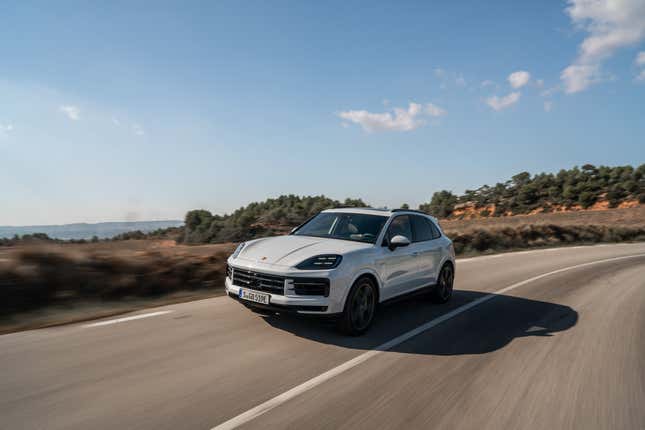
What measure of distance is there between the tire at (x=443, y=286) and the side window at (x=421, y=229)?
724 mm

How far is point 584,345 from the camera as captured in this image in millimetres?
5578

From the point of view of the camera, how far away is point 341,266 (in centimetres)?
527

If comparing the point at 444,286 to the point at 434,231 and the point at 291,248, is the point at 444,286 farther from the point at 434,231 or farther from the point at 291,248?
the point at 291,248

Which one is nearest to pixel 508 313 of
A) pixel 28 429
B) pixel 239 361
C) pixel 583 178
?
pixel 239 361

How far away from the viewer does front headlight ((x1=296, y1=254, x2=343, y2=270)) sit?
17.0ft

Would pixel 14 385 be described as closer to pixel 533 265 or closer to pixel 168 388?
pixel 168 388

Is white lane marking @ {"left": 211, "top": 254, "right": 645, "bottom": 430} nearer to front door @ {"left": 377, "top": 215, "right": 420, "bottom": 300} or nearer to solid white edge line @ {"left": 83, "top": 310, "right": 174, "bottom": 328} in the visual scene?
front door @ {"left": 377, "top": 215, "right": 420, "bottom": 300}

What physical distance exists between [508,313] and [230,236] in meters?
12.7

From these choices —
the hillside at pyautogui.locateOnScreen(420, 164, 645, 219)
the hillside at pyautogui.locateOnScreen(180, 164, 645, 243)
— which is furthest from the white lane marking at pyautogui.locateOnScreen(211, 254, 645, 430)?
the hillside at pyautogui.locateOnScreen(420, 164, 645, 219)

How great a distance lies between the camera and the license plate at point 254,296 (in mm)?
5160

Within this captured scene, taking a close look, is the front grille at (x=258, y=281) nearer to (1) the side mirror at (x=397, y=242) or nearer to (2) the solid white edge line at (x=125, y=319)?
(2) the solid white edge line at (x=125, y=319)

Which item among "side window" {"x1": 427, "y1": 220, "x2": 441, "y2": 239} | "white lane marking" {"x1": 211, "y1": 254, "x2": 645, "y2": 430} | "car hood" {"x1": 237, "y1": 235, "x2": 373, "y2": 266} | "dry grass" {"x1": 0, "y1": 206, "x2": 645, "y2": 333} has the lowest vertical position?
"white lane marking" {"x1": 211, "y1": 254, "x2": 645, "y2": 430}

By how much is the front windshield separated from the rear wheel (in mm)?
1899

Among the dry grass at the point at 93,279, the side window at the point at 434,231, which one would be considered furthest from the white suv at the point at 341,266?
the dry grass at the point at 93,279
